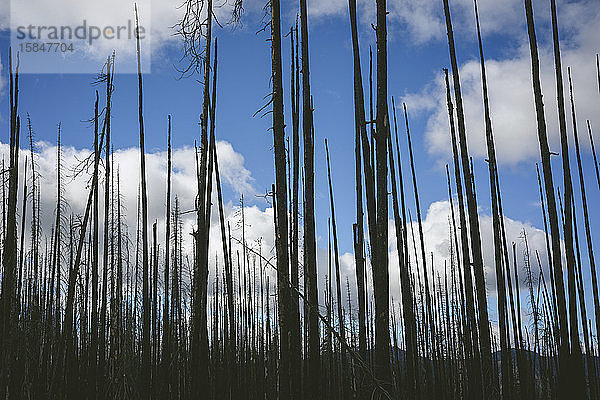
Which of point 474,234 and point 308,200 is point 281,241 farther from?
point 474,234

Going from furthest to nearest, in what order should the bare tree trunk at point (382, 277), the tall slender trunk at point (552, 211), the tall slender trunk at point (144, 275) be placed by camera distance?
the tall slender trunk at point (144, 275), the tall slender trunk at point (552, 211), the bare tree trunk at point (382, 277)

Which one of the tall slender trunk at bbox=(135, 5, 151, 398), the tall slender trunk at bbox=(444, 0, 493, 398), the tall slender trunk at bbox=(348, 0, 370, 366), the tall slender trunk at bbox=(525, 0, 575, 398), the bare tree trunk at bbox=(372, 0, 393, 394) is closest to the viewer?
the bare tree trunk at bbox=(372, 0, 393, 394)

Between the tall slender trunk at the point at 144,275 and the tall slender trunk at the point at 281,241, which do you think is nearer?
the tall slender trunk at the point at 281,241

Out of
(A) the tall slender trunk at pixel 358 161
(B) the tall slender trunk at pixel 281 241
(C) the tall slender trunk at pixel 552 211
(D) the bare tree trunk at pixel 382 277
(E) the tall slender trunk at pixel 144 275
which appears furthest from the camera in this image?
(E) the tall slender trunk at pixel 144 275

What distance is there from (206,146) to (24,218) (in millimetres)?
2055

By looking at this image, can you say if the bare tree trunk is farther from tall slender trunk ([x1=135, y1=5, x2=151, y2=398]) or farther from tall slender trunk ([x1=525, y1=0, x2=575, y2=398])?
tall slender trunk ([x1=135, y1=5, x2=151, y2=398])

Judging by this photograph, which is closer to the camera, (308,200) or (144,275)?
(308,200)

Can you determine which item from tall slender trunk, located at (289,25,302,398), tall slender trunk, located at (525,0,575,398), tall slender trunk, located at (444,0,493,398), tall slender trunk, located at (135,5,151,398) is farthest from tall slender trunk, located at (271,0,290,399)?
tall slender trunk, located at (444,0,493,398)

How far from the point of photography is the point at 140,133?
259cm

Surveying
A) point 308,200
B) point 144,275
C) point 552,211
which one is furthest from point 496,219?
point 144,275

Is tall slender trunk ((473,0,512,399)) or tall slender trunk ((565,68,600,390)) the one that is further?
tall slender trunk ((473,0,512,399))

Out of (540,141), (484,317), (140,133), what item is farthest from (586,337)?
(140,133)

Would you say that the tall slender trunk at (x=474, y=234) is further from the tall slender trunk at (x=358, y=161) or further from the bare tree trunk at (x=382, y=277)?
the bare tree trunk at (x=382, y=277)

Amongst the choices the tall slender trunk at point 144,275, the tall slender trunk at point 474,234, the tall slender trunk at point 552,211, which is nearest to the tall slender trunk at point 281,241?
the tall slender trunk at point 144,275
